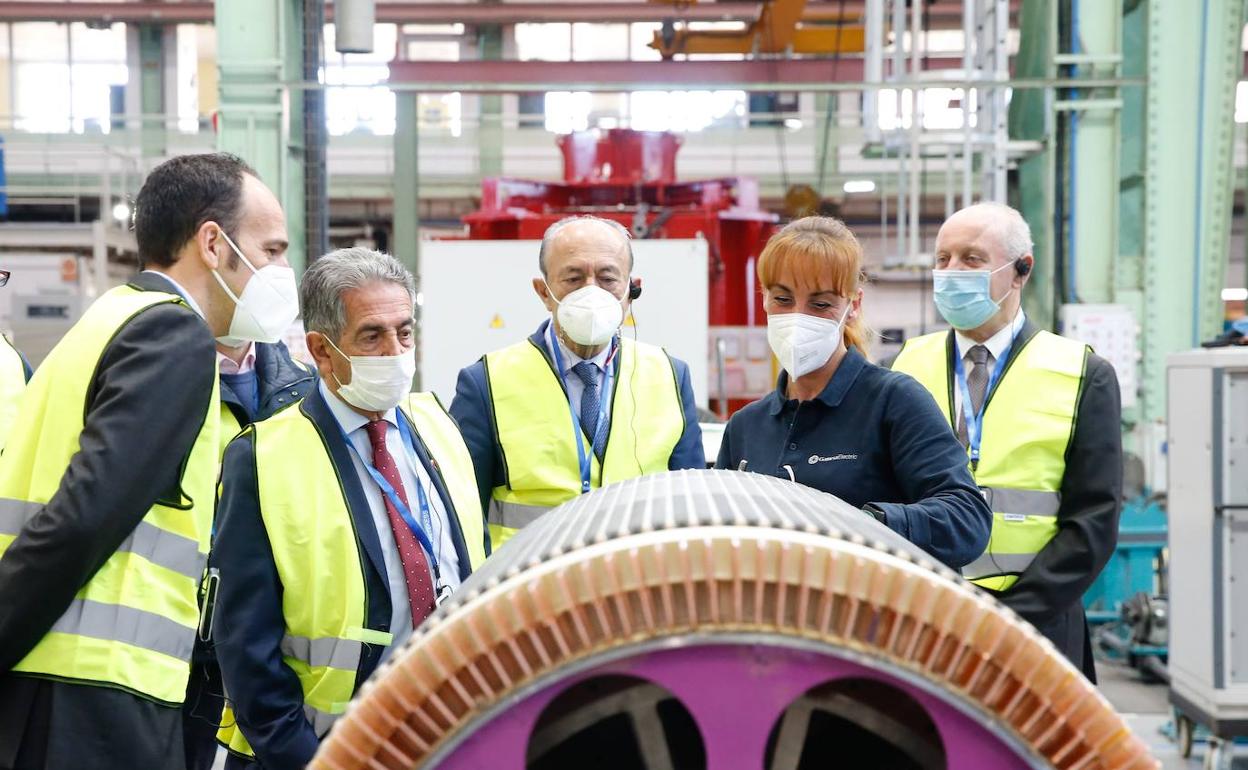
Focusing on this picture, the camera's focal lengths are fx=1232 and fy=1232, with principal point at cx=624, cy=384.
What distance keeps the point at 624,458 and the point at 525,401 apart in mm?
234

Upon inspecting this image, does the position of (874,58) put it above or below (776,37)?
below

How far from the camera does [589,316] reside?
259 cm

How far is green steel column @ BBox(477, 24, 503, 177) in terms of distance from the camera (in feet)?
53.8

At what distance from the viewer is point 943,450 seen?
180 cm

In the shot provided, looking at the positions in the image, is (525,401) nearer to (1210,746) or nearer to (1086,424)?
(1086,424)

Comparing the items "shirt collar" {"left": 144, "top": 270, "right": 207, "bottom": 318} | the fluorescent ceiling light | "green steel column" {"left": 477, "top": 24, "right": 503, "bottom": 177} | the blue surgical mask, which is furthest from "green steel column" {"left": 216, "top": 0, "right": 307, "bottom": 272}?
the fluorescent ceiling light

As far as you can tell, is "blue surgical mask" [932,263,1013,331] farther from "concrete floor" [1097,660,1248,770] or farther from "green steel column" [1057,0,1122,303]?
"green steel column" [1057,0,1122,303]

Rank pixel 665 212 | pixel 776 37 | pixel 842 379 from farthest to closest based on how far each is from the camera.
Result: pixel 776 37 → pixel 665 212 → pixel 842 379

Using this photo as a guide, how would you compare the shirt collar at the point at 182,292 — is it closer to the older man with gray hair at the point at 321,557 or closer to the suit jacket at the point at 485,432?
the older man with gray hair at the point at 321,557

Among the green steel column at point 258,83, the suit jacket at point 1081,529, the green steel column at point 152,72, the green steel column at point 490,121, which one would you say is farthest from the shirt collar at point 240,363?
the green steel column at point 152,72

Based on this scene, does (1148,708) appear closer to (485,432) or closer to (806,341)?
(485,432)

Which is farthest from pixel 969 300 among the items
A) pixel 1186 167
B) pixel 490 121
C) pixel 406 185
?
pixel 490 121

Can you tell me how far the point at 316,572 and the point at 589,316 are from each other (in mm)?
1037

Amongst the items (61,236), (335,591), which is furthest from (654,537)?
(61,236)
